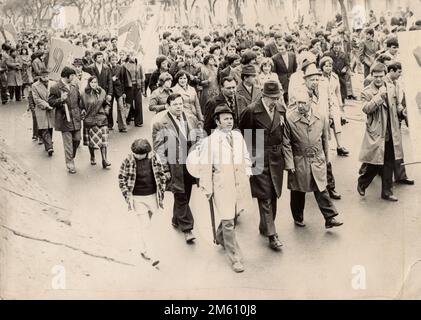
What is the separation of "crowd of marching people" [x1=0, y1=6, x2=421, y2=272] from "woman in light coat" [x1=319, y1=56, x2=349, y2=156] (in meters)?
0.02

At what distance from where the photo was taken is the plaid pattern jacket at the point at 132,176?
240 inches

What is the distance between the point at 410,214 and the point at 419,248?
0.36 metres

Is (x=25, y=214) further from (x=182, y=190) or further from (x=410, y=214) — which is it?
(x=410, y=214)

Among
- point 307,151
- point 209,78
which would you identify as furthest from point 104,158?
point 307,151

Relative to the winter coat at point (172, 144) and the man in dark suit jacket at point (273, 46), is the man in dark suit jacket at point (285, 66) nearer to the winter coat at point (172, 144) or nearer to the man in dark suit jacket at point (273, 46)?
the man in dark suit jacket at point (273, 46)

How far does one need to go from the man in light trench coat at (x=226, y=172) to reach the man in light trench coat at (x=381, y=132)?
4.97 ft

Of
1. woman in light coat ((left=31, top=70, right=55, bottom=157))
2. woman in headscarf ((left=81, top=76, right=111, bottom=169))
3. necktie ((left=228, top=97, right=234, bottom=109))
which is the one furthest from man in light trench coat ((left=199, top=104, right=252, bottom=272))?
woman in light coat ((left=31, top=70, right=55, bottom=157))

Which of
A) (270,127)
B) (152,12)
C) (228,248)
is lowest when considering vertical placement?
(228,248)

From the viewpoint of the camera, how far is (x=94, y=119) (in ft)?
23.1

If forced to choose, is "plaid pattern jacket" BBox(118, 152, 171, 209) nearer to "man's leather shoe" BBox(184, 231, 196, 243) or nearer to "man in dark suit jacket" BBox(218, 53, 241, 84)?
"man's leather shoe" BBox(184, 231, 196, 243)

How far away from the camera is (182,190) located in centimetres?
646

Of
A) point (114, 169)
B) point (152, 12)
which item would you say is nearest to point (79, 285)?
point (114, 169)

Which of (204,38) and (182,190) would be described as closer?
(182,190)

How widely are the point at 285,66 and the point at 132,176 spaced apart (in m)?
2.69
